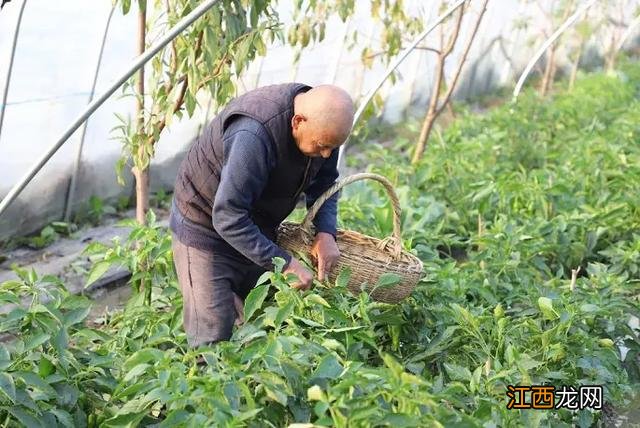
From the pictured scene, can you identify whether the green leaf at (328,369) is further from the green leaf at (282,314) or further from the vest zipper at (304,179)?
the vest zipper at (304,179)

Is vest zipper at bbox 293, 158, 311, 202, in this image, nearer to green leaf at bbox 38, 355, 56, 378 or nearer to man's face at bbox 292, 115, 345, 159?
man's face at bbox 292, 115, 345, 159

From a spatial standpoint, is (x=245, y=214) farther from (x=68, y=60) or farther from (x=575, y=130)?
(x=575, y=130)

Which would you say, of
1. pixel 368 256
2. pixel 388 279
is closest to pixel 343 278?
pixel 388 279

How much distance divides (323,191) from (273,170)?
398 mm

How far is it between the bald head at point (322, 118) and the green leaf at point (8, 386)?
1.07m

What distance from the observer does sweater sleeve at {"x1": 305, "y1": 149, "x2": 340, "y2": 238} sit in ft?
11.0

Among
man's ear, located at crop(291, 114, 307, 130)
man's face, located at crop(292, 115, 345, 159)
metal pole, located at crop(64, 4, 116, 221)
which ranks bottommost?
metal pole, located at crop(64, 4, 116, 221)

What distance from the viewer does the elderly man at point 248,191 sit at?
2883 millimetres

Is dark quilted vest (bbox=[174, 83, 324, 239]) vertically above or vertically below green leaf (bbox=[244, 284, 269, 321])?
above

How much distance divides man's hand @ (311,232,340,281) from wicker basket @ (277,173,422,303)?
4cm

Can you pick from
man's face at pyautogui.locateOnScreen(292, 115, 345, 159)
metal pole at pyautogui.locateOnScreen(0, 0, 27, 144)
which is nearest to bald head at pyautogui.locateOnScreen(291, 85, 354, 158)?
man's face at pyautogui.locateOnScreen(292, 115, 345, 159)

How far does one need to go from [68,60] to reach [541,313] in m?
3.14

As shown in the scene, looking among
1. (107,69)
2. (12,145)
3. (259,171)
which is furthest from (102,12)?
(259,171)

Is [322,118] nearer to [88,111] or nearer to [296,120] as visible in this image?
[296,120]
